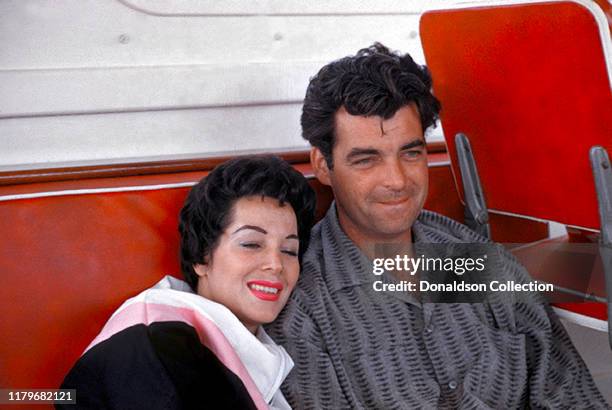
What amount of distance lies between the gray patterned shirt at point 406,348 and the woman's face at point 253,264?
0.08m

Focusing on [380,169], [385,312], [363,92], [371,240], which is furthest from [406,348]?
[363,92]

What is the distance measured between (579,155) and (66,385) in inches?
39.5

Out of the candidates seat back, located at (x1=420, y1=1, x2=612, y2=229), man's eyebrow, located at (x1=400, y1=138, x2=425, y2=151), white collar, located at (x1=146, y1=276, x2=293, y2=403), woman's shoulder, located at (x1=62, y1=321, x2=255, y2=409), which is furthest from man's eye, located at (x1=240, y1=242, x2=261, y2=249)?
seat back, located at (x1=420, y1=1, x2=612, y2=229)

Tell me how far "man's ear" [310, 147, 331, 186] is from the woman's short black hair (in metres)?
0.14

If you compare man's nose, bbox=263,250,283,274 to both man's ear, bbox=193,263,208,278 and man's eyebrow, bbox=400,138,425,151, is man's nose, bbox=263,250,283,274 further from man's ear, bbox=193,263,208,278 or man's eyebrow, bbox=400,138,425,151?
man's eyebrow, bbox=400,138,425,151

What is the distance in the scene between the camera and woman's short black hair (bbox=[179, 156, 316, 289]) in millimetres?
1389

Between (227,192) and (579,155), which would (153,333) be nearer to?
(227,192)

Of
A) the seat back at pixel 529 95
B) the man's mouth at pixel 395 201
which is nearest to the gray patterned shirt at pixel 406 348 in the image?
the man's mouth at pixel 395 201

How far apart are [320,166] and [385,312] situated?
334 millimetres

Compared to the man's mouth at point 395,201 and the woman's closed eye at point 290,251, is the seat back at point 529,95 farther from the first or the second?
the woman's closed eye at point 290,251

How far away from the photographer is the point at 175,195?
153cm

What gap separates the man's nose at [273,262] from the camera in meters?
1.36

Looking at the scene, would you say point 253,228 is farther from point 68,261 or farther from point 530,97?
point 530,97

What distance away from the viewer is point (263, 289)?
4.45 ft
